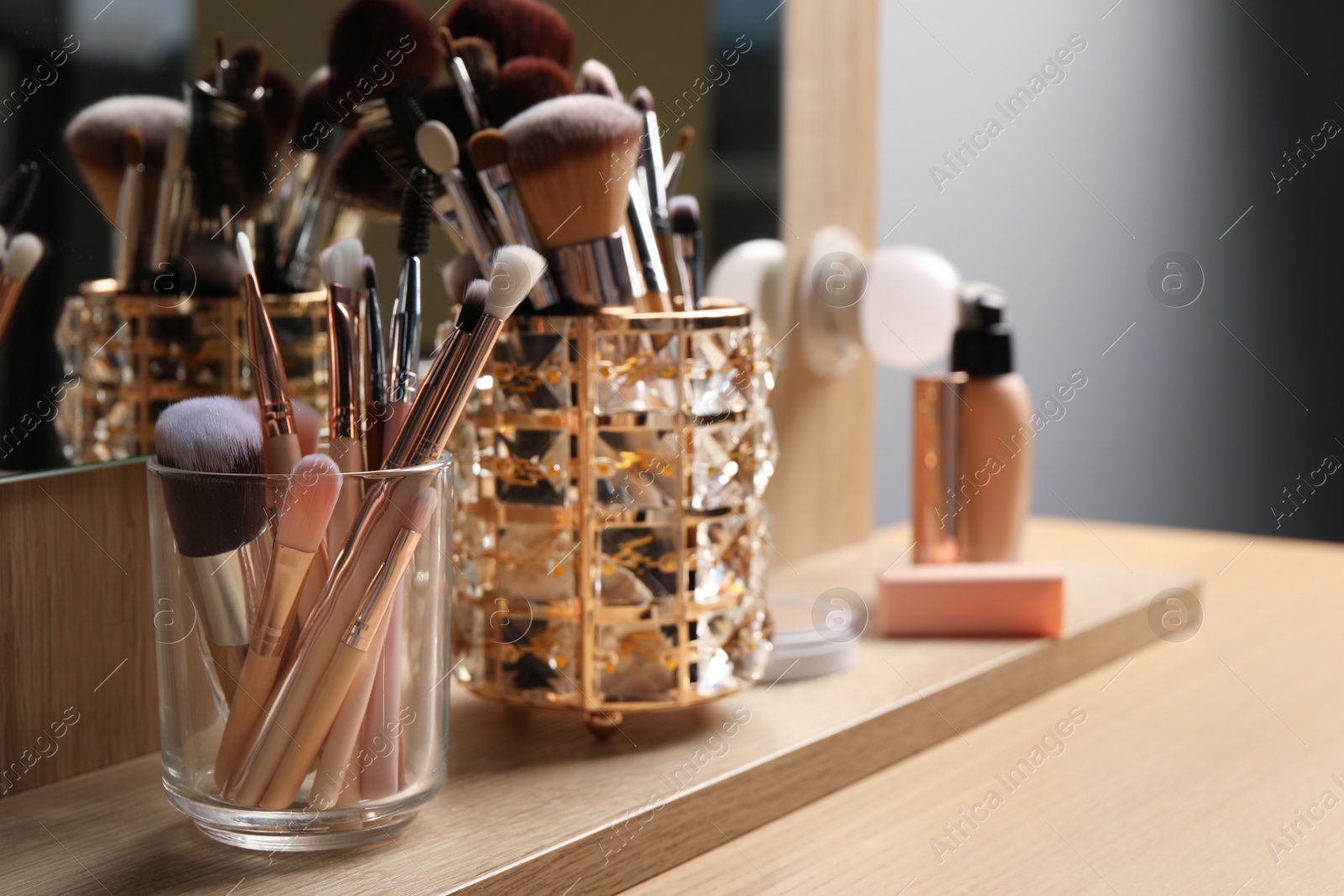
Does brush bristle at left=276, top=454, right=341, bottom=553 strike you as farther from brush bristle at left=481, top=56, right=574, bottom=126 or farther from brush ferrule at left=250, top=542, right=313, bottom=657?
brush bristle at left=481, top=56, right=574, bottom=126

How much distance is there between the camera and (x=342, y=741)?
0.36 meters

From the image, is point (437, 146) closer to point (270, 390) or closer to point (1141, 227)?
point (270, 390)

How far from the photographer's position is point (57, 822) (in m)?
0.40

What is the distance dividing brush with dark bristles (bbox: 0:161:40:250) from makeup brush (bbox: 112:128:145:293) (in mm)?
32

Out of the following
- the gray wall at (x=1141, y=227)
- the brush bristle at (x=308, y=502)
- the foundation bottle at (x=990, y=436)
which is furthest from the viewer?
the gray wall at (x=1141, y=227)

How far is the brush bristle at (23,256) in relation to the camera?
0.43m

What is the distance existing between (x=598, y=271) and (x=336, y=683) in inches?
6.3

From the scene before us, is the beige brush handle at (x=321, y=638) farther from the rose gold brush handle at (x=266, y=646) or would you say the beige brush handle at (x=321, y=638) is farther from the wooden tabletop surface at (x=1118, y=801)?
the wooden tabletop surface at (x=1118, y=801)

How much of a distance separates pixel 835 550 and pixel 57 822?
505 millimetres

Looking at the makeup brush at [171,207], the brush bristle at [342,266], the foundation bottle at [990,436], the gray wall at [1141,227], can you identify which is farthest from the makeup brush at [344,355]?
the gray wall at [1141,227]

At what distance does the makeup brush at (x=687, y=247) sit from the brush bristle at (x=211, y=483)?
0.55ft

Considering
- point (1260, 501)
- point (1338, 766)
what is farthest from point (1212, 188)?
point (1338, 766)

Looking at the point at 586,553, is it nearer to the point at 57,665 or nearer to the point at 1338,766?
the point at 57,665

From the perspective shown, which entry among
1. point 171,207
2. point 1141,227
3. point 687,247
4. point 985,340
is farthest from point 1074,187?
point 171,207
